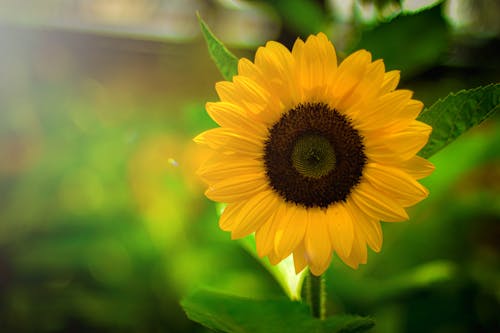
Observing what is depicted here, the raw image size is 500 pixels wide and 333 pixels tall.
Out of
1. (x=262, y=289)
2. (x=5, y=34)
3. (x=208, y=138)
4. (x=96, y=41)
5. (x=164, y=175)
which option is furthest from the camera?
(x=96, y=41)

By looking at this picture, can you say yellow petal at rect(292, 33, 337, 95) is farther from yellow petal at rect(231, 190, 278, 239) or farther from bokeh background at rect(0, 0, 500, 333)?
bokeh background at rect(0, 0, 500, 333)

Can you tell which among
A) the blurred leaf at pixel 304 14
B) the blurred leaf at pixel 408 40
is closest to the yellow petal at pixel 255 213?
the blurred leaf at pixel 408 40

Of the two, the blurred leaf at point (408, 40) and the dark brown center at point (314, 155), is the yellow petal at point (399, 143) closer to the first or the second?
the dark brown center at point (314, 155)

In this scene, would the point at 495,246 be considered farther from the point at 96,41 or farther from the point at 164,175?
the point at 96,41

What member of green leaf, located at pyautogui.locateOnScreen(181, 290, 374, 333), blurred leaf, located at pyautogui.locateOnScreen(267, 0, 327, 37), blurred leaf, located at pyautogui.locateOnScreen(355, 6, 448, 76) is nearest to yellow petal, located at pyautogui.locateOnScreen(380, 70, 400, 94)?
Result: green leaf, located at pyautogui.locateOnScreen(181, 290, 374, 333)

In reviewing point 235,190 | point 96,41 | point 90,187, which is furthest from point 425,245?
point 96,41

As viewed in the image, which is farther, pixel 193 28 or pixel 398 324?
pixel 193 28

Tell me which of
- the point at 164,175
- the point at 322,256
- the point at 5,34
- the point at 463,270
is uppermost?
the point at 5,34
